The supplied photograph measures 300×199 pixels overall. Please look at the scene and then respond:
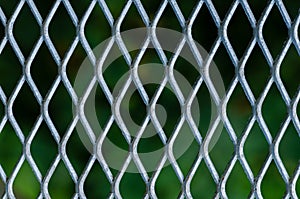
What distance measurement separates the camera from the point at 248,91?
637mm

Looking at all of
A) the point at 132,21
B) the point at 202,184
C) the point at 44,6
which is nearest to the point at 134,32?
the point at 132,21

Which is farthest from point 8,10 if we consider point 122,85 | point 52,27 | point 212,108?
point 212,108

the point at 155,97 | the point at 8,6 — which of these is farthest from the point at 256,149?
the point at 8,6

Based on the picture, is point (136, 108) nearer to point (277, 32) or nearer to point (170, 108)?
point (170, 108)

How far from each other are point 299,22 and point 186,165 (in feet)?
0.79

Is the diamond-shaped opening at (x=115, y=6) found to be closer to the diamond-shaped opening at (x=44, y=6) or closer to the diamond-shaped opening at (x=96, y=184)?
the diamond-shaped opening at (x=44, y=6)

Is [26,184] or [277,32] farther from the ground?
[277,32]

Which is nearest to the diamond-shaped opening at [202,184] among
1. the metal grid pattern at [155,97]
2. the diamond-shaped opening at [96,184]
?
the metal grid pattern at [155,97]

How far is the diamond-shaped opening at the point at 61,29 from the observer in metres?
0.64

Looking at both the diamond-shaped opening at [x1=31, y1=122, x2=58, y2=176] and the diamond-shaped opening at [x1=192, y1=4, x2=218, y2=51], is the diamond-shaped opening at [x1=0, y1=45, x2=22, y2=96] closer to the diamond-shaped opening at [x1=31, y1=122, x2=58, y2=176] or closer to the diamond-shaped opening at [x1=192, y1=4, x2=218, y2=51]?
the diamond-shaped opening at [x1=31, y1=122, x2=58, y2=176]

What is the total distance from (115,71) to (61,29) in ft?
0.30

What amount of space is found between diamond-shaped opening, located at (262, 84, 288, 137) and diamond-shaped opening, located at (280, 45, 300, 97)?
18mm

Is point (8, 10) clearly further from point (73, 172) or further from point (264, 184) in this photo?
point (264, 184)

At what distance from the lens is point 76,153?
66 cm
